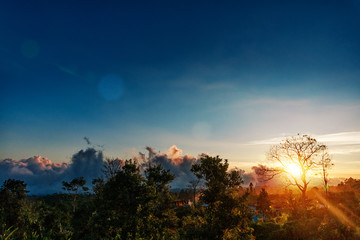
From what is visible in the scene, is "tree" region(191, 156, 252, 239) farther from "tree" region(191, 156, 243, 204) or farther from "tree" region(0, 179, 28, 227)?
"tree" region(0, 179, 28, 227)

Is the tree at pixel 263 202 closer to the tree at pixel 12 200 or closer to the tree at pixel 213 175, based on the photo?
the tree at pixel 213 175

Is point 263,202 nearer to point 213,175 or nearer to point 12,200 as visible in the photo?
point 213,175

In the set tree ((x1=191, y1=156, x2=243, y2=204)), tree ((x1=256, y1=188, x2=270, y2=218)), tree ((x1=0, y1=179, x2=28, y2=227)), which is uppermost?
tree ((x1=191, y1=156, x2=243, y2=204))

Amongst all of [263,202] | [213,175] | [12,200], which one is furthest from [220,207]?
[263,202]

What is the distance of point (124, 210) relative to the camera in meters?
15.1

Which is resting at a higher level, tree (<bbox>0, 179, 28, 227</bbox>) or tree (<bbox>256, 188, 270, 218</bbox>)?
tree (<bbox>0, 179, 28, 227</bbox>)

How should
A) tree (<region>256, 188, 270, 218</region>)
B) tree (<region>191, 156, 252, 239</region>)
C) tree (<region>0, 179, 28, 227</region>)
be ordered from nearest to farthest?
tree (<region>191, 156, 252, 239</region>), tree (<region>0, 179, 28, 227</region>), tree (<region>256, 188, 270, 218</region>)

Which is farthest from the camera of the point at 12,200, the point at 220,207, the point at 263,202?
the point at 263,202

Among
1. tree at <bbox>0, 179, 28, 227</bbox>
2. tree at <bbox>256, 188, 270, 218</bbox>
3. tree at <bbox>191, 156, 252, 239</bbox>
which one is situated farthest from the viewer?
tree at <bbox>256, 188, 270, 218</bbox>

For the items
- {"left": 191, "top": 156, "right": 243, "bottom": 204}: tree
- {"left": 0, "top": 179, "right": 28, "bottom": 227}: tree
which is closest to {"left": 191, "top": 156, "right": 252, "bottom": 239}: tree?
A: {"left": 191, "top": 156, "right": 243, "bottom": 204}: tree

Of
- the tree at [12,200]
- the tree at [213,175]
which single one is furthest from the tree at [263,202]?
the tree at [12,200]

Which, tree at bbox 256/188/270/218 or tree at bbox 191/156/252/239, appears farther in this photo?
tree at bbox 256/188/270/218

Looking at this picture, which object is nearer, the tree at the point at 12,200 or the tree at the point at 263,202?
the tree at the point at 12,200

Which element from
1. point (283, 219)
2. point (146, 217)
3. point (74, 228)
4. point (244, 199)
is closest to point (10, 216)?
point (74, 228)
